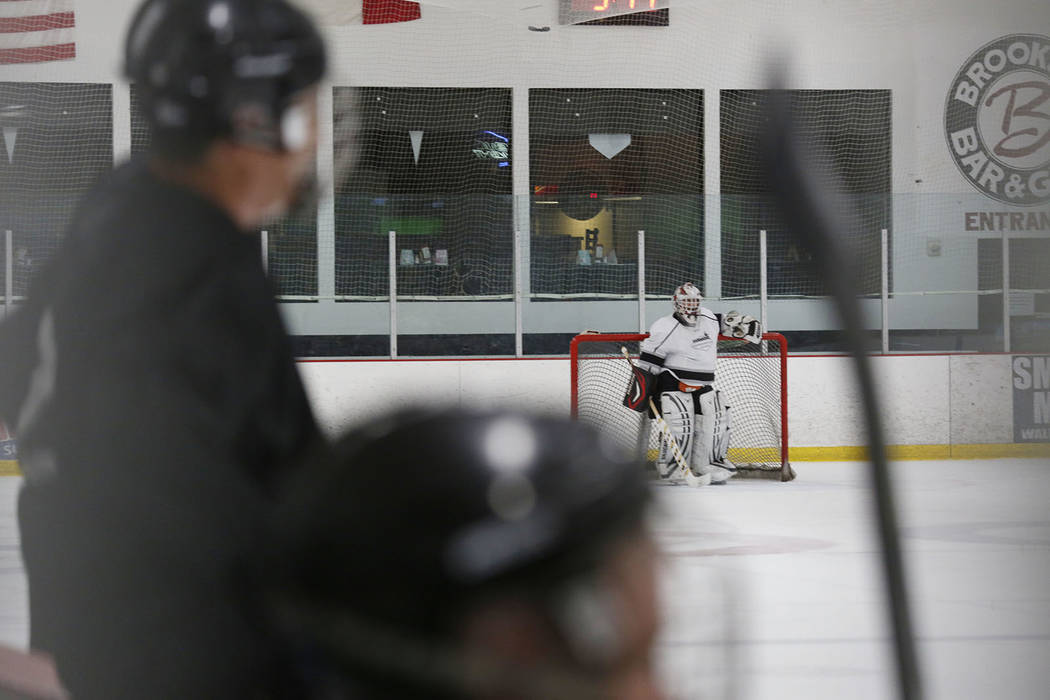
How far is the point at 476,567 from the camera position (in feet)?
1.17

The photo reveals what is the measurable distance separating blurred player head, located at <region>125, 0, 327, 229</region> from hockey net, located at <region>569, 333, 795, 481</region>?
8.57 metres

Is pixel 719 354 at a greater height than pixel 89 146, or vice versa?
pixel 89 146

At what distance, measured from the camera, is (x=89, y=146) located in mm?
10633

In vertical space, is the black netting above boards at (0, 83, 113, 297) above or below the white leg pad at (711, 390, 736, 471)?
above

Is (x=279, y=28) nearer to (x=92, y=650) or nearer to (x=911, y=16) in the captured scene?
(x=92, y=650)

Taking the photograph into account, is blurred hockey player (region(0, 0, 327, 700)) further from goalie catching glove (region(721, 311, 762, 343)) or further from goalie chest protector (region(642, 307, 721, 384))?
goalie catching glove (region(721, 311, 762, 343))

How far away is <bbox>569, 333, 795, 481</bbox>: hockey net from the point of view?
9.46 m

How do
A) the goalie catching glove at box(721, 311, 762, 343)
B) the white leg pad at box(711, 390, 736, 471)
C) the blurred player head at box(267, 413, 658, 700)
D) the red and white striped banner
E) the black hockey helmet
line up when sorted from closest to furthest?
the blurred player head at box(267, 413, 658, 700) → the black hockey helmet → the red and white striped banner → the white leg pad at box(711, 390, 736, 471) → the goalie catching glove at box(721, 311, 762, 343)

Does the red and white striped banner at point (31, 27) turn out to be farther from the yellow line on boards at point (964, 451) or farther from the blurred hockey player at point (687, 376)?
the yellow line on boards at point (964, 451)

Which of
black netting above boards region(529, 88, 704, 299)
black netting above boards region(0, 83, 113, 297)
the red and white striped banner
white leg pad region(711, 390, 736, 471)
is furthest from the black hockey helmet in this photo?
black netting above boards region(529, 88, 704, 299)

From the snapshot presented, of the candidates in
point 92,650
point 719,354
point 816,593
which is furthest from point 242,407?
point 719,354

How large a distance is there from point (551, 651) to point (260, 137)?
40 cm

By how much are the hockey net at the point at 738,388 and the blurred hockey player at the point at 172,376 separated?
8.57 m

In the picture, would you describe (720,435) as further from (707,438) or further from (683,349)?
(683,349)
